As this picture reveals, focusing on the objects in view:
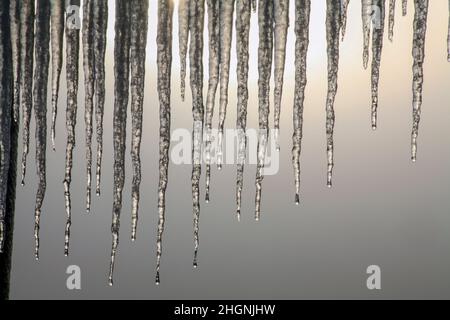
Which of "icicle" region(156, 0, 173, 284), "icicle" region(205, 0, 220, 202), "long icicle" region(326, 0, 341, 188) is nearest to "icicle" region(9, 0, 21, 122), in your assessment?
"icicle" region(156, 0, 173, 284)

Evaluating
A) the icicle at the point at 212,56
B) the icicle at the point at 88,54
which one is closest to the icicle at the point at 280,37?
the icicle at the point at 212,56

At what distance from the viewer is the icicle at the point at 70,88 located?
1149 millimetres

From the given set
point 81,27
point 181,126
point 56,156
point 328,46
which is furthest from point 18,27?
point 56,156

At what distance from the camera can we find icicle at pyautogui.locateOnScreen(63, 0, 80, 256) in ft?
3.77

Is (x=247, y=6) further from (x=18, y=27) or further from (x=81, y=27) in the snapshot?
(x=18, y=27)

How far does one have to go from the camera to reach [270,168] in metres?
5.04

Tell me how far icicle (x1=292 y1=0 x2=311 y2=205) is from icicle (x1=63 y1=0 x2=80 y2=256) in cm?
46

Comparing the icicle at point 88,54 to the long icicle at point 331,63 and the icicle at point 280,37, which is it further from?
the long icicle at point 331,63

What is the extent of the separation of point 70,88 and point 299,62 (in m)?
0.48

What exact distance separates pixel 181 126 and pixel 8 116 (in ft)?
9.60

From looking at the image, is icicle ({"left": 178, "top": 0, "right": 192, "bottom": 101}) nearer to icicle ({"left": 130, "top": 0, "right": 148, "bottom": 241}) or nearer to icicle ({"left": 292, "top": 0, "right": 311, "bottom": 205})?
icicle ({"left": 130, "top": 0, "right": 148, "bottom": 241})
